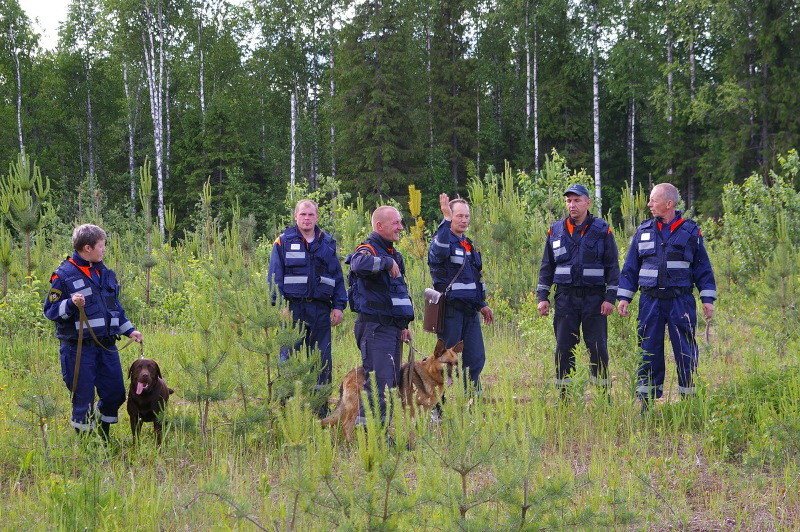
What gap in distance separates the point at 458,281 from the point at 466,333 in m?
0.47

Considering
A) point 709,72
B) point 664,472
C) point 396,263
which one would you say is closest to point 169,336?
point 396,263

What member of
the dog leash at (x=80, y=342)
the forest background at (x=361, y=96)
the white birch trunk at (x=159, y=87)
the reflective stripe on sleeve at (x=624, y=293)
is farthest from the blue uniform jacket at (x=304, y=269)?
the white birch trunk at (x=159, y=87)

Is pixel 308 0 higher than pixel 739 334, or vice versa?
pixel 308 0

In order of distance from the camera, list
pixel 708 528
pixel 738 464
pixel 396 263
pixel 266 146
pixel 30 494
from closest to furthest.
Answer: pixel 708 528 → pixel 30 494 → pixel 738 464 → pixel 396 263 → pixel 266 146

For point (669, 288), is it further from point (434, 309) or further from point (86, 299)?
point (86, 299)

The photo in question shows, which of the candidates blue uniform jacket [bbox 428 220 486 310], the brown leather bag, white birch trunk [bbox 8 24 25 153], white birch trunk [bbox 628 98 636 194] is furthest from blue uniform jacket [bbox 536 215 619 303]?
white birch trunk [bbox 8 24 25 153]

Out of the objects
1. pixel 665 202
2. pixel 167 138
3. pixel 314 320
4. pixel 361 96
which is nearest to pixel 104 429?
pixel 314 320

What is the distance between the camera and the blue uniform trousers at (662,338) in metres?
5.96

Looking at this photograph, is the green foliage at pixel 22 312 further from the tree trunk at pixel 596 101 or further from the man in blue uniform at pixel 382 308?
the tree trunk at pixel 596 101

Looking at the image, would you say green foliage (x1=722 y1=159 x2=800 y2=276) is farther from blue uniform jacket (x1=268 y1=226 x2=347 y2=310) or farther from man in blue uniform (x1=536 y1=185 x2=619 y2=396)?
blue uniform jacket (x1=268 y1=226 x2=347 y2=310)

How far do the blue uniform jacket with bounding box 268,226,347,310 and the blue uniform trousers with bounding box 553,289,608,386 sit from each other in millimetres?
1841

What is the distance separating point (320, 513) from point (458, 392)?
77 centimetres

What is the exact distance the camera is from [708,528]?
13.2 feet

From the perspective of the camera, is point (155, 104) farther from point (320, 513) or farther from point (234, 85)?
point (320, 513)
